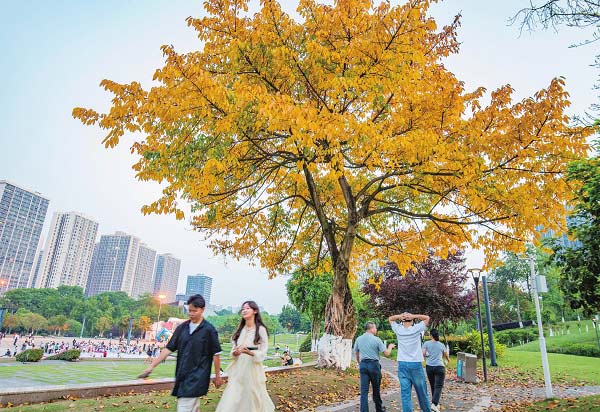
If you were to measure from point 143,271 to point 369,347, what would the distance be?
20564 centimetres

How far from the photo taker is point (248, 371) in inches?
180

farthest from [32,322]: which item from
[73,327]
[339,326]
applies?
[339,326]

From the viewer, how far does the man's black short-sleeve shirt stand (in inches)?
156

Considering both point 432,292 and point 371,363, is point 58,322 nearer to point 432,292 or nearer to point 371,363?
point 432,292

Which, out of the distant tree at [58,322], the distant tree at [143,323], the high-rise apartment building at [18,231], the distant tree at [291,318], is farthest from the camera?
the high-rise apartment building at [18,231]

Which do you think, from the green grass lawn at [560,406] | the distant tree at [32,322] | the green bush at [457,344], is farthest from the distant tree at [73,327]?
the green grass lawn at [560,406]

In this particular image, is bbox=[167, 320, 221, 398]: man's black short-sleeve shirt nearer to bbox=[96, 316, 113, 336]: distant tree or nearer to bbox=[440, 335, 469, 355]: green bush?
bbox=[440, 335, 469, 355]: green bush

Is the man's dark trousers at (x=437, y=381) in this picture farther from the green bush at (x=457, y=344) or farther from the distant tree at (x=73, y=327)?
the distant tree at (x=73, y=327)

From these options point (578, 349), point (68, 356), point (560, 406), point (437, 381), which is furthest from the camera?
point (68, 356)

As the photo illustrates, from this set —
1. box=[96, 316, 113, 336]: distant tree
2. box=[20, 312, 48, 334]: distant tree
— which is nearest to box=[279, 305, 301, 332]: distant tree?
box=[96, 316, 113, 336]: distant tree

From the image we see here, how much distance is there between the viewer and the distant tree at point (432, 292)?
840 inches

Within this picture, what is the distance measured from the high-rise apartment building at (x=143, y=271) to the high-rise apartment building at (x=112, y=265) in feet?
19.5

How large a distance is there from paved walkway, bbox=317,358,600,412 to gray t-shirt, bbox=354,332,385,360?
1455 mm

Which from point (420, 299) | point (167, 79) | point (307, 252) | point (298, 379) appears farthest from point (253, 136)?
point (420, 299)
